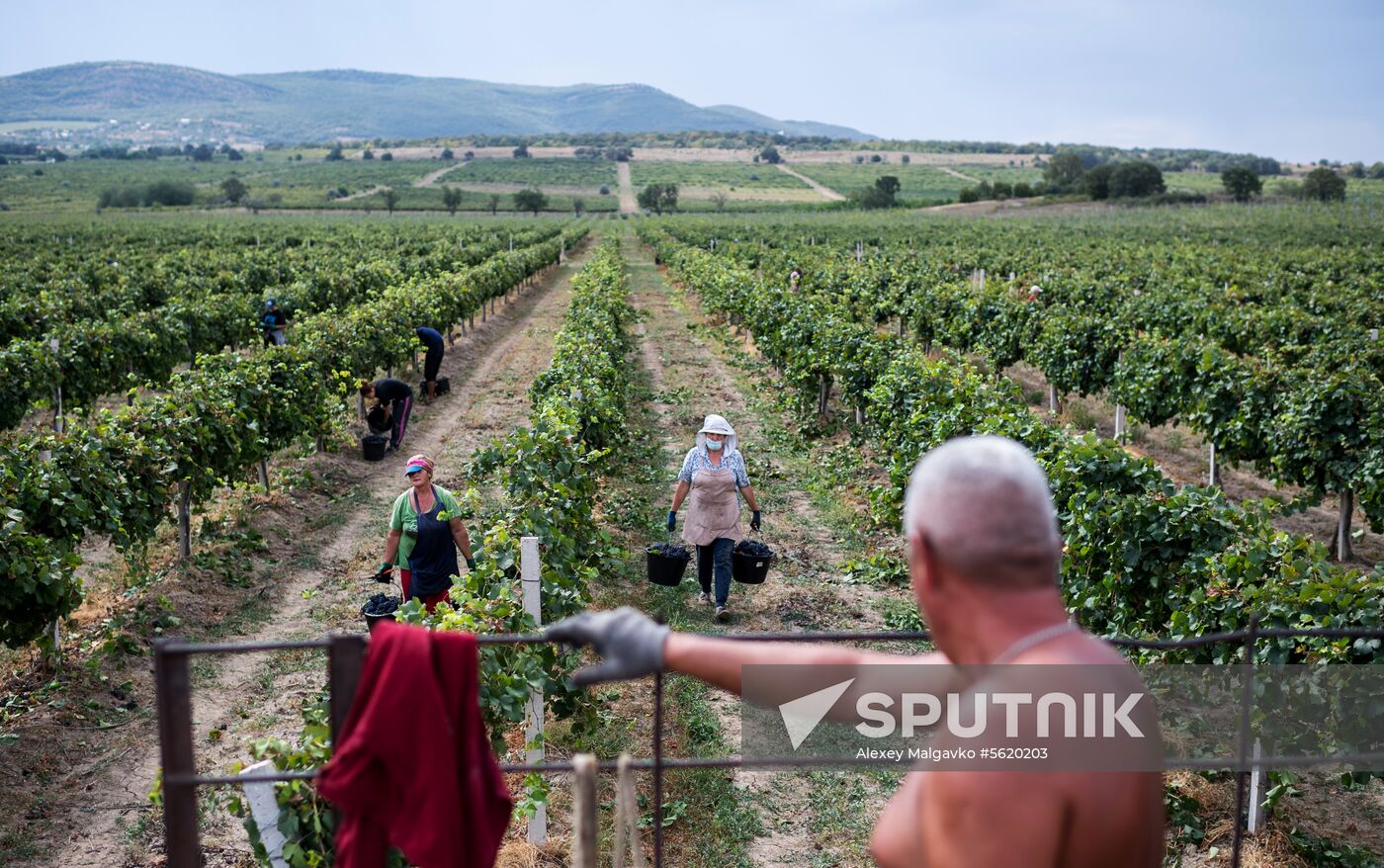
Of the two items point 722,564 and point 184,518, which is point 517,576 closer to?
point 722,564

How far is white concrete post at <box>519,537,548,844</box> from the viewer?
5.97 meters

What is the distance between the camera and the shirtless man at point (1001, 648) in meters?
1.80

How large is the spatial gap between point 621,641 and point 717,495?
6529 mm

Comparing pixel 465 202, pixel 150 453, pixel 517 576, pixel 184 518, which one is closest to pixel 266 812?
pixel 517 576

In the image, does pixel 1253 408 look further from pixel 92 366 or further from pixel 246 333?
pixel 246 333

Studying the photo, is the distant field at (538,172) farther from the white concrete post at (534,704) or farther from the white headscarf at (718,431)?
the white concrete post at (534,704)

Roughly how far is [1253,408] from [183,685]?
11.7 m

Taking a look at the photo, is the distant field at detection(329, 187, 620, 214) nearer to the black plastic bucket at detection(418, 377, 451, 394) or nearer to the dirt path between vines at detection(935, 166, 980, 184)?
the dirt path between vines at detection(935, 166, 980, 184)

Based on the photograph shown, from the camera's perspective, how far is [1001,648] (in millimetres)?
1905

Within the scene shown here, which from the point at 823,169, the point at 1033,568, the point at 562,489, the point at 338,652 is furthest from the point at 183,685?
the point at 823,169

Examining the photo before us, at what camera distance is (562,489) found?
840 centimetres

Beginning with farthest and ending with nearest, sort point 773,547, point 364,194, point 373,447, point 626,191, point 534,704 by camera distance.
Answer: point 626,191 < point 364,194 < point 373,447 < point 773,547 < point 534,704

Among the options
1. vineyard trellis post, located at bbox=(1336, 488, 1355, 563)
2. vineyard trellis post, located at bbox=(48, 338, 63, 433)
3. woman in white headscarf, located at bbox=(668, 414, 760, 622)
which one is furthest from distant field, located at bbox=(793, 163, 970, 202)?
woman in white headscarf, located at bbox=(668, 414, 760, 622)

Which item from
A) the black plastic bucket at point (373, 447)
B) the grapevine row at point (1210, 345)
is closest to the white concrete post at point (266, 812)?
the grapevine row at point (1210, 345)
